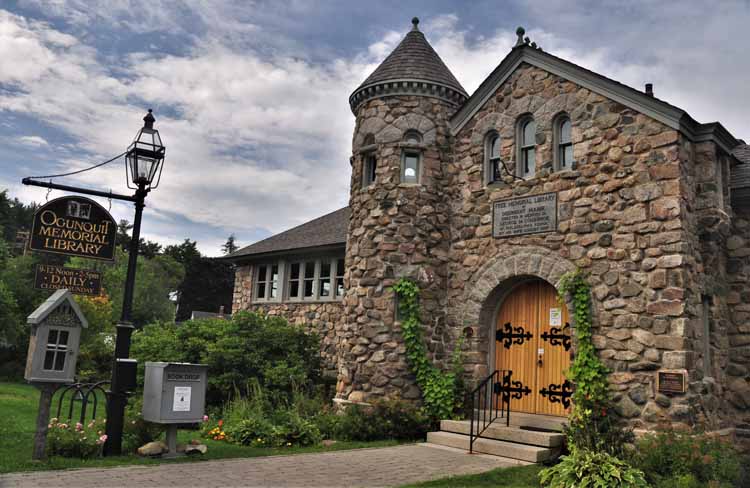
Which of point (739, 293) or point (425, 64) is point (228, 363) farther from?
point (739, 293)

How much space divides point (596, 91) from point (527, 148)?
5.61ft

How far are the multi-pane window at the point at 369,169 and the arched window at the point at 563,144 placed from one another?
→ 13.6 feet

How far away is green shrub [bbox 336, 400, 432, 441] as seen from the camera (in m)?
11.7

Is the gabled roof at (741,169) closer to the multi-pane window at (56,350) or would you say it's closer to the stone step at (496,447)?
the stone step at (496,447)

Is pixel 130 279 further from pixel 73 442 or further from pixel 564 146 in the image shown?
pixel 564 146

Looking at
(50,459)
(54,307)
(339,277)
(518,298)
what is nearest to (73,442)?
(50,459)

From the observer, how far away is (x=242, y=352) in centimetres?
1499

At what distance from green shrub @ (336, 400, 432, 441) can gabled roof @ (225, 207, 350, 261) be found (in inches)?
230

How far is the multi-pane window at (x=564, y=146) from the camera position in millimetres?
11680

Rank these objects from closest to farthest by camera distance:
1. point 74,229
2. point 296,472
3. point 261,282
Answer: point 296,472 < point 74,229 < point 261,282

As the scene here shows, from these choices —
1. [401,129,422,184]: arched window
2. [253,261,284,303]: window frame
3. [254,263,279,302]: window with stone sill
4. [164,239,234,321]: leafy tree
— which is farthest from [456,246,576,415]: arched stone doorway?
[164,239,234,321]: leafy tree

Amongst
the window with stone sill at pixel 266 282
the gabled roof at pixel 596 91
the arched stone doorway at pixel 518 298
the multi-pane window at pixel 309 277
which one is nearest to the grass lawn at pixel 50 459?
the arched stone doorway at pixel 518 298

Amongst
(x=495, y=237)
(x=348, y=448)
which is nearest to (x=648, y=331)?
(x=495, y=237)

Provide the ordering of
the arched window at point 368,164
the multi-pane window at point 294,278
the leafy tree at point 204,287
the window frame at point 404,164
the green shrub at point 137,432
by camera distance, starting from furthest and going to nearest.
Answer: the leafy tree at point 204,287
the multi-pane window at point 294,278
the arched window at point 368,164
the window frame at point 404,164
the green shrub at point 137,432
